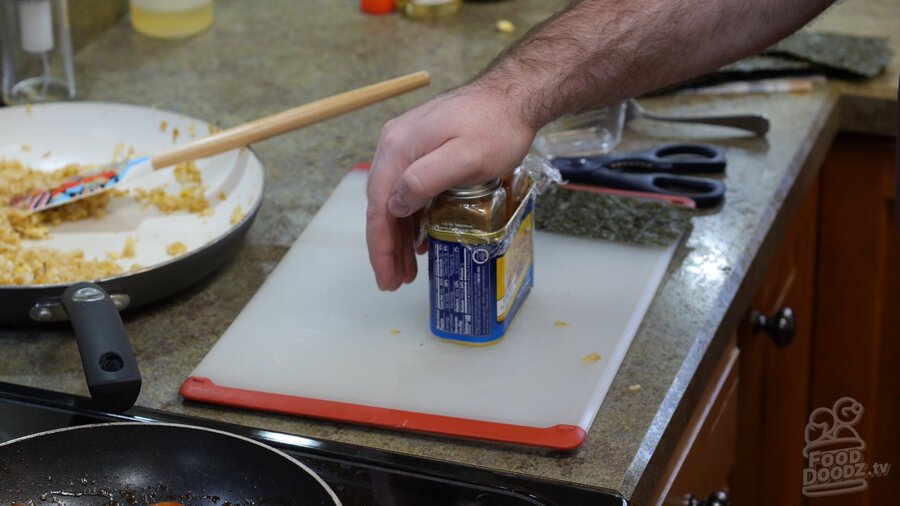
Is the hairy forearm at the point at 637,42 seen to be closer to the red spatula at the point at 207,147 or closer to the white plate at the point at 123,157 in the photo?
the red spatula at the point at 207,147

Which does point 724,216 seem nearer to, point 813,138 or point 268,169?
point 813,138

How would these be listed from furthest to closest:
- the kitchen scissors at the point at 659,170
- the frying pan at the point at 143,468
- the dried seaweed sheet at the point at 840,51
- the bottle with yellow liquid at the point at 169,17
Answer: the bottle with yellow liquid at the point at 169,17 < the dried seaweed sheet at the point at 840,51 < the kitchen scissors at the point at 659,170 < the frying pan at the point at 143,468

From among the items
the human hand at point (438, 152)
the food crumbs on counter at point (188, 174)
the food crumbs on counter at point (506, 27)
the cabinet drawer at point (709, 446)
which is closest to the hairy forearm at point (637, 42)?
the human hand at point (438, 152)

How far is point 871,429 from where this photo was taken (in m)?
1.53

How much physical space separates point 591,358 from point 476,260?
0.13 metres

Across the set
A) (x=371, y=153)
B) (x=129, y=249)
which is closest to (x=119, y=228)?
(x=129, y=249)

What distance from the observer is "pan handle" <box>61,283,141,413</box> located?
2.66 feet

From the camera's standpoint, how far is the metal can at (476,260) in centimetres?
88

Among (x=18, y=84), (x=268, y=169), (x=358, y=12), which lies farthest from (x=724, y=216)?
(x=18, y=84)

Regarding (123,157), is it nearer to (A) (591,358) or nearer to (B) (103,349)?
(B) (103,349)

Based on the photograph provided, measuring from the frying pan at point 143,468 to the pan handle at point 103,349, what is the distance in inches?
1.3

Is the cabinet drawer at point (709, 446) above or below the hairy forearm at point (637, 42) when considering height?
below

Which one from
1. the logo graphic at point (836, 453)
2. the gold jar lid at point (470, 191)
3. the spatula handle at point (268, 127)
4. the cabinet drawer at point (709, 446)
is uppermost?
the gold jar lid at point (470, 191)

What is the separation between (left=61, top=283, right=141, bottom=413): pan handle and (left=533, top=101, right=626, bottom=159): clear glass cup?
0.58m
